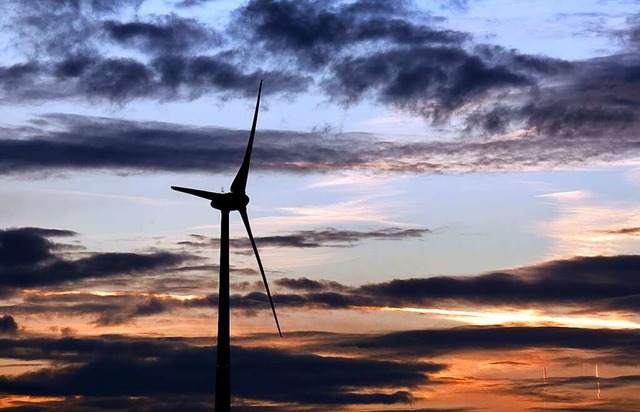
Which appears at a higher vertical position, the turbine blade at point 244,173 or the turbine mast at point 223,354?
the turbine blade at point 244,173

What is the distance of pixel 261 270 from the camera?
574 ft

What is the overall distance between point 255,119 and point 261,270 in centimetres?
1891

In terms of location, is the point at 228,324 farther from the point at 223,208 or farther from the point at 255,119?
the point at 255,119

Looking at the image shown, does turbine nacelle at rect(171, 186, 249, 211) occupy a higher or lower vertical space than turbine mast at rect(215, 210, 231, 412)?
higher

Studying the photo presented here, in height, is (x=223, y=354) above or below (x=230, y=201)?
below

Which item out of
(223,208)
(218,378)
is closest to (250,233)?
(223,208)

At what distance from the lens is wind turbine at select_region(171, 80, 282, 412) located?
173 meters

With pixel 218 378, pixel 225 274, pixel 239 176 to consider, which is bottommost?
pixel 218 378

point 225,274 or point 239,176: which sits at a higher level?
point 239,176

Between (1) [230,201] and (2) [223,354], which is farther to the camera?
(1) [230,201]

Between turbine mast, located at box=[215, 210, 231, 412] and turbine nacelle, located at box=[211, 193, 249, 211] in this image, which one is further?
turbine nacelle, located at box=[211, 193, 249, 211]

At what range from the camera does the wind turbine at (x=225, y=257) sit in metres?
173

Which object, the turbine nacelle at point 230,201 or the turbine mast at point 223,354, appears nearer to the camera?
the turbine mast at point 223,354

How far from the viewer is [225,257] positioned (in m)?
178
